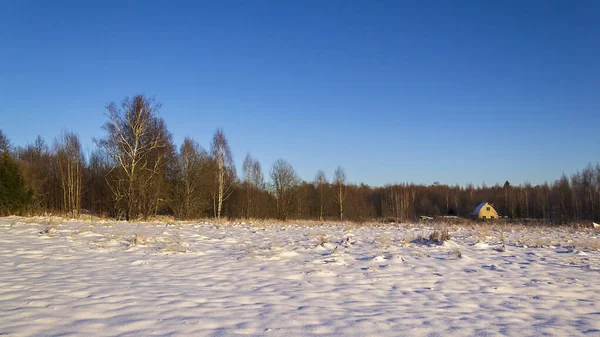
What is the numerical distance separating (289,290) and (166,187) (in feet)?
83.3

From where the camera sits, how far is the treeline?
22.1 m

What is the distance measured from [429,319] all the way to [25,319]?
4.37 meters

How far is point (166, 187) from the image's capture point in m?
28.5

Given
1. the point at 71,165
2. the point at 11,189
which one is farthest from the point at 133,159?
the point at 71,165

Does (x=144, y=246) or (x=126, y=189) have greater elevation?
(x=126, y=189)

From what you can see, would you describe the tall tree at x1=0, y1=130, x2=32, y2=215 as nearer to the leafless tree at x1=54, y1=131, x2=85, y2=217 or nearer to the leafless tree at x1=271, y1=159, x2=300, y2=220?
the leafless tree at x1=54, y1=131, x2=85, y2=217

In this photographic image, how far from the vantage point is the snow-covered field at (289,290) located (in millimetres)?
3814

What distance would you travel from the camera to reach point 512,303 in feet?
16.3

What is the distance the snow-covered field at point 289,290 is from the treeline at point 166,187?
45.8ft

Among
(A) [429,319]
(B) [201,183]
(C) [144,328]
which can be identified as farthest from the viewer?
(B) [201,183]

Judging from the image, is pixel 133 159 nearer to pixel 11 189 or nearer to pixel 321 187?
pixel 11 189

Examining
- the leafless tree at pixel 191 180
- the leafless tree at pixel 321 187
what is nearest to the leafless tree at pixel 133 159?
the leafless tree at pixel 191 180

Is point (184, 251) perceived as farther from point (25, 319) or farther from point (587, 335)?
point (587, 335)

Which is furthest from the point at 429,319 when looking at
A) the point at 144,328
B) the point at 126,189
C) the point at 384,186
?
the point at 384,186
